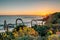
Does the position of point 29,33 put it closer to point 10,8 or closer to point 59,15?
point 10,8

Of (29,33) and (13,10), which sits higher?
(13,10)

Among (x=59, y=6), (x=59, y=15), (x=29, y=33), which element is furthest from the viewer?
(x=59, y=15)

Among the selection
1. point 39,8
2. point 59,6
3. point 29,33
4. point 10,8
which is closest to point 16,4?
point 10,8

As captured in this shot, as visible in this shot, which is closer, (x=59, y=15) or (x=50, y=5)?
(x=50, y=5)

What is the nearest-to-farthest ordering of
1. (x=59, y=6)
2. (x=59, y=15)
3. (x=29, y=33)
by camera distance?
(x=29, y=33)
(x=59, y=6)
(x=59, y=15)

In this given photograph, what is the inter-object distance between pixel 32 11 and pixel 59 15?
0.73 meters

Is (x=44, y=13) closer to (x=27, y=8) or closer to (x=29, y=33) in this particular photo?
(x=27, y=8)

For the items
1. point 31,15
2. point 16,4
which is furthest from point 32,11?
point 16,4

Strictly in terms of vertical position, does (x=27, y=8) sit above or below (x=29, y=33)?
above

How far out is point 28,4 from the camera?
4.77 meters

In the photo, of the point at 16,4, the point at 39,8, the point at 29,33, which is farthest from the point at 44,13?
the point at 29,33

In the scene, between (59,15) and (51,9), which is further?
(59,15)

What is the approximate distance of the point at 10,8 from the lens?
4.82m

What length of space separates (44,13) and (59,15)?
16.6 inches
